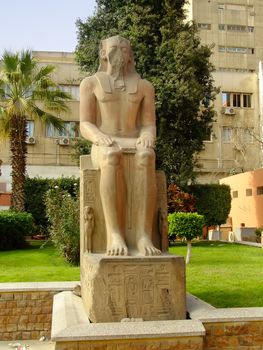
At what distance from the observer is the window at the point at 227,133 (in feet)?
106

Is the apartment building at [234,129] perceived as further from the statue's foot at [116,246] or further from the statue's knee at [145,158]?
the statue's foot at [116,246]

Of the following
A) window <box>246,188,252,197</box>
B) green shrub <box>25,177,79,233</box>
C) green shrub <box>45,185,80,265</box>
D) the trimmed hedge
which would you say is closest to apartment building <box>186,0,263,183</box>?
window <box>246,188,252,197</box>

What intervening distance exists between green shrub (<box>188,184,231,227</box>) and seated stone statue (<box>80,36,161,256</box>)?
13.5 m

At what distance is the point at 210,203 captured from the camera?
1928 centimetres

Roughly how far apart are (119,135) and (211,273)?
408 centimetres

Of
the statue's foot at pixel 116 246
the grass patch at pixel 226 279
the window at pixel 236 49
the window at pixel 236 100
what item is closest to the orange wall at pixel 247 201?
the window at pixel 236 100

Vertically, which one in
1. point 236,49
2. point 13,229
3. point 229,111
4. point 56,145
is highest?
point 236,49

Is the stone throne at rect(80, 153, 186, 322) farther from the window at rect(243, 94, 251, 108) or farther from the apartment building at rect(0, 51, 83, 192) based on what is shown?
the window at rect(243, 94, 251, 108)

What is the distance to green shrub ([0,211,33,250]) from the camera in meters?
16.1

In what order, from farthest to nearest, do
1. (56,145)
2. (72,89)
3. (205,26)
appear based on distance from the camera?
1. (205,26)
2. (72,89)
3. (56,145)

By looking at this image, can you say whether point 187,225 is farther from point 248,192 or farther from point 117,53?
point 248,192

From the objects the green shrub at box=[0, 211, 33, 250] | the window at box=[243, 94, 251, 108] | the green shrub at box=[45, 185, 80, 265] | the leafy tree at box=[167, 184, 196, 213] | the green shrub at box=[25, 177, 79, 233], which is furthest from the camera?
the window at box=[243, 94, 251, 108]

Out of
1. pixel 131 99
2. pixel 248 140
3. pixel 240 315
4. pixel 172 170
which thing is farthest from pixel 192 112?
pixel 248 140

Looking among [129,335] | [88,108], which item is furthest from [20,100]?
[129,335]
